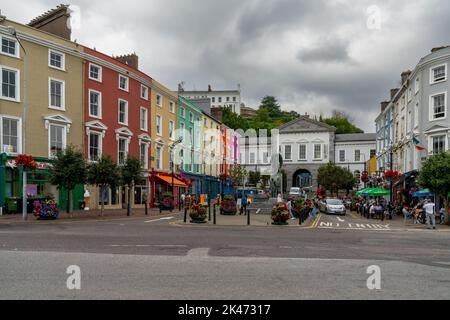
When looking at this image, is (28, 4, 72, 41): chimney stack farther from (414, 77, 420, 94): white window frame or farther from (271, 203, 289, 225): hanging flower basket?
(414, 77, 420, 94): white window frame

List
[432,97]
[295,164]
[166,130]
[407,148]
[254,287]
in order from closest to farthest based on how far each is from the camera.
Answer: [254,287]
[432,97]
[407,148]
[166,130]
[295,164]

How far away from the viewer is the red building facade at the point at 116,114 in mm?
35781

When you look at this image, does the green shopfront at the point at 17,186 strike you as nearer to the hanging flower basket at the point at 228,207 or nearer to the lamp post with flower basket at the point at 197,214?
the lamp post with flower basket at the point at 197,214

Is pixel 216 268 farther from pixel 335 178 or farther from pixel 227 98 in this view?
pixel 227 98

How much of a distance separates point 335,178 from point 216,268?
66398 millimetres

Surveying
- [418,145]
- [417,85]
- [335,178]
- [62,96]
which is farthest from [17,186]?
[335,178]

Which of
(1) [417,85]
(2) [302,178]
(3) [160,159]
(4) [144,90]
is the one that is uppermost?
(4) [144,90]

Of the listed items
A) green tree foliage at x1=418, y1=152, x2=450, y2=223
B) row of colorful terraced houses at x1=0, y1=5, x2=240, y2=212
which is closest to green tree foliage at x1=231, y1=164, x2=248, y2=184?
row of colorful terraced houses at x1=0, y1=5, x2=240, y2=212

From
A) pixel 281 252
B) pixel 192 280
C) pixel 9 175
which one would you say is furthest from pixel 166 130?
pixel 192 280

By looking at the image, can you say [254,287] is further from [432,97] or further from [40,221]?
[432,97]

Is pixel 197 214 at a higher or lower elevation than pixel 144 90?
lower

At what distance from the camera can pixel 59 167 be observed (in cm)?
2625

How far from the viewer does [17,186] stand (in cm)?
2945
